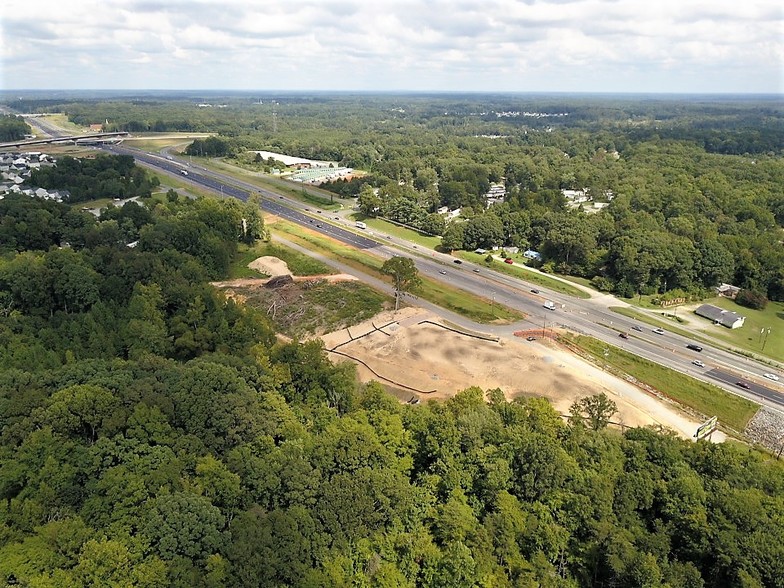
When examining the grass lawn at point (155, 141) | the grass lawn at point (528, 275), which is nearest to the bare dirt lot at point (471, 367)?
the grass lawn at point (528, 275)

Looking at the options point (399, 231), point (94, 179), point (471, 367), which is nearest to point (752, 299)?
point (471, 367)

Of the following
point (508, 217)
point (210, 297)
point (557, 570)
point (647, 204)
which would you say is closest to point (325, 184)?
point (508, 217)

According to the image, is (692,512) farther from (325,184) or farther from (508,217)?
(325,184)

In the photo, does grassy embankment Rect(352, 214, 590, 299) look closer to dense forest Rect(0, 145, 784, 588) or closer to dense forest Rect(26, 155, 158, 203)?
dense forest Rect(0, 145, 784, 588)

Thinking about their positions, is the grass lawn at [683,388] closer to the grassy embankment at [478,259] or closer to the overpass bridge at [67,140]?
the grassy embankment at [478,259]

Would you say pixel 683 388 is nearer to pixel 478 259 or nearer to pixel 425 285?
pixel 425 285
